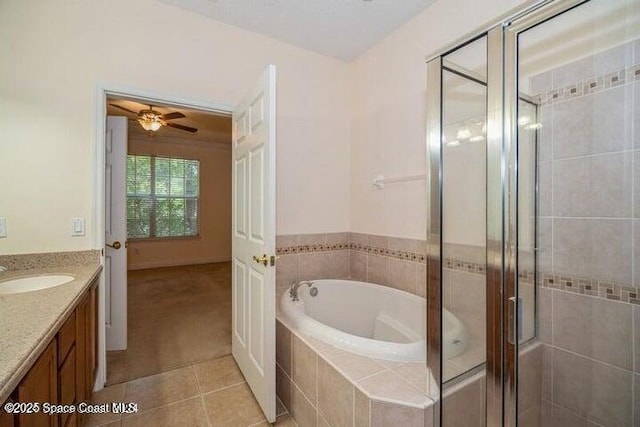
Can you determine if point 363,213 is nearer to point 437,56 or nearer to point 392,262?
point 392,262

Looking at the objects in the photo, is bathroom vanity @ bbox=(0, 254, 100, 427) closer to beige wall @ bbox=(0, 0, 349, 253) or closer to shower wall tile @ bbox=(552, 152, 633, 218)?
beige wall @ bbox=(0, 0, 349, 253)

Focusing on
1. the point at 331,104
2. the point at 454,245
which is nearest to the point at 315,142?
the point at 331,104

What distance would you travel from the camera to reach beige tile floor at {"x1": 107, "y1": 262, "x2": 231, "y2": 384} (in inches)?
87.7

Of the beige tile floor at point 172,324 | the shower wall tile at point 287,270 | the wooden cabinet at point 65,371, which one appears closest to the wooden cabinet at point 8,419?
the wooden cabinet at point 65,371

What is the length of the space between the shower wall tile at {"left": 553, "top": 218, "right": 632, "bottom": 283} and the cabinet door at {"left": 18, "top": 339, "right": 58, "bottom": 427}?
2.04 meters

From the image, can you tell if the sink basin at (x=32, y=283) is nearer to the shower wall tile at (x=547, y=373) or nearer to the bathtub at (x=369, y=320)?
the bathtub at (x=369, y=320)

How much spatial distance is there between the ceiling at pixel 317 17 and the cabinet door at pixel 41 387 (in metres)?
2.27

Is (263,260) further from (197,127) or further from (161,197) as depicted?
(161,197)

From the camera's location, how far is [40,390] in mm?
883

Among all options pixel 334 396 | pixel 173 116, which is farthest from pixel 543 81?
pixel 173 116

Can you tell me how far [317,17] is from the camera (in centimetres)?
216

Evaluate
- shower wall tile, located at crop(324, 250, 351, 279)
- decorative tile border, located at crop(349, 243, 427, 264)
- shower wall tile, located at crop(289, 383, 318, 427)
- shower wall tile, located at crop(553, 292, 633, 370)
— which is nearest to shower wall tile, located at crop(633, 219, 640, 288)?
shower wall tile, located at crop(553, 292, 633, 370)

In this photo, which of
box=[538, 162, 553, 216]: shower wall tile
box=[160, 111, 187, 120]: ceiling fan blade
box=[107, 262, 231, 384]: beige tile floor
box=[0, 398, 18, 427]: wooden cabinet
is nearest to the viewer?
box=[0, 398, 18, 427]: wooden cabinet

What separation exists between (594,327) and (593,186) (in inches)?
24.6
